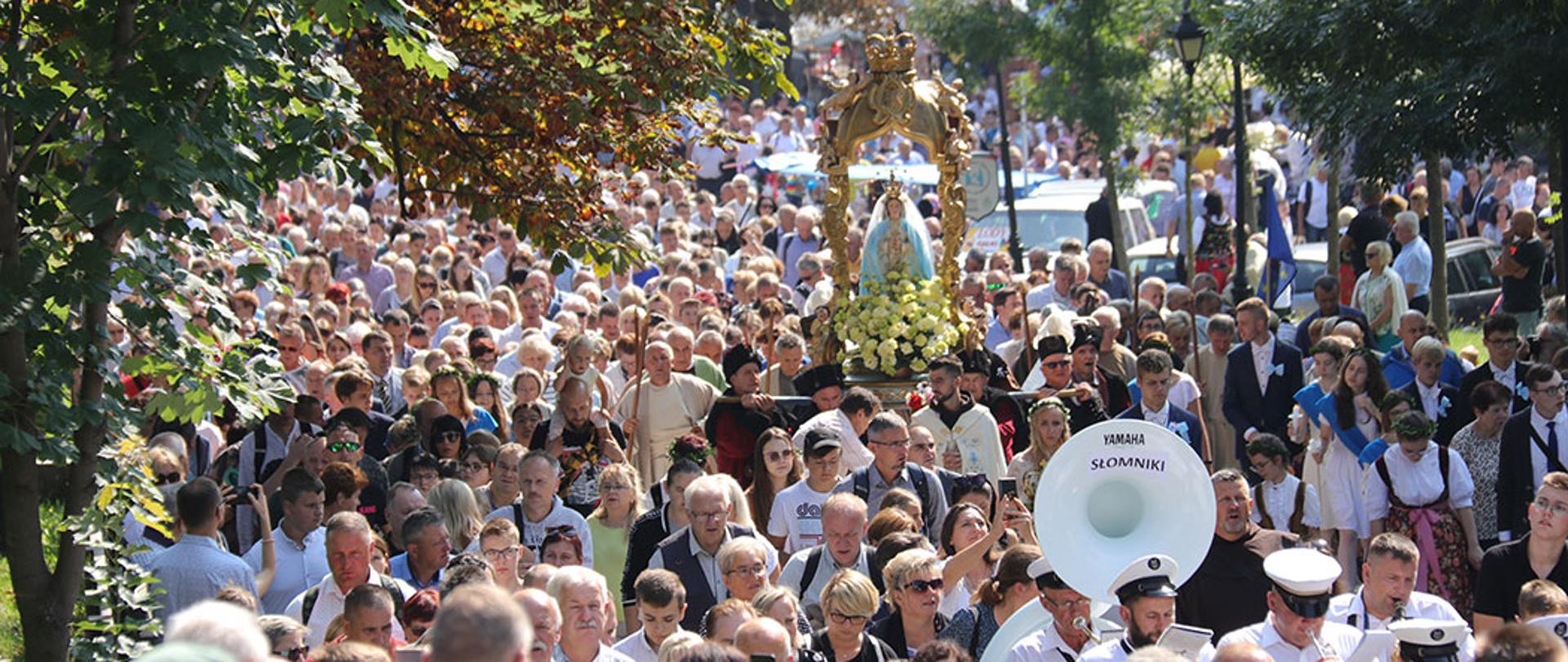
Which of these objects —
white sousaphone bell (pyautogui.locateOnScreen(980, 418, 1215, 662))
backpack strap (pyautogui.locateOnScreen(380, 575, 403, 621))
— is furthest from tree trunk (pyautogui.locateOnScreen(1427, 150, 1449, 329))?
backpack strap (pyautogui.locateOnScreen(380, 575, 403, 621))

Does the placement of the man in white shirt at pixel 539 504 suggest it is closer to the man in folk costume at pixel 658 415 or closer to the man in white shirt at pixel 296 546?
the man in white shirt at pixel 296 546

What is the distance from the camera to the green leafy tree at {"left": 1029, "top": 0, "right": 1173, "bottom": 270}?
2627cm

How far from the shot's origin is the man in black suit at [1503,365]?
14172 millimetres

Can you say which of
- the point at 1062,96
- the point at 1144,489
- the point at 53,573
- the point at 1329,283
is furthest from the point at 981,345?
the point at 1062,96

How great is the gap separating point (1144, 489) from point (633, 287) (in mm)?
10641

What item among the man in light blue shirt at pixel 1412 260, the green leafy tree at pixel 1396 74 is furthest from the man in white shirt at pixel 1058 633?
the man in light blue shirt at pixel 1412 260

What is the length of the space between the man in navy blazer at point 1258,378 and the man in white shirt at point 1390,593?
20.6ft

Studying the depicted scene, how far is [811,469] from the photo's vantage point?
37.8ft

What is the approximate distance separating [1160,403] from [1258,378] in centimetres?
195

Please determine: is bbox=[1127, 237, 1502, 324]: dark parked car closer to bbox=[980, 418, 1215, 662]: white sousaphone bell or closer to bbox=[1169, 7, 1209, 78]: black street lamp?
bbox=[1169, 7, 1209, 78]: black street lamp

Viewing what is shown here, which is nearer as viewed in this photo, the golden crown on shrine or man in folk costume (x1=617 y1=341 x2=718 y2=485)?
man in folk costume (x1=617 y1=341 x2=718 y2=485)

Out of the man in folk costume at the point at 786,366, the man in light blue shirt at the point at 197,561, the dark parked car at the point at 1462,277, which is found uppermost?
the dark parked car at the point at 1462,277

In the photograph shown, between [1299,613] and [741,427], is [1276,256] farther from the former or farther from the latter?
[1299,613]

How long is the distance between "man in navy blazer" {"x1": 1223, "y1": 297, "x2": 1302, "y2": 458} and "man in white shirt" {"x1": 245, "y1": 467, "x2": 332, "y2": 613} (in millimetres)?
7169
